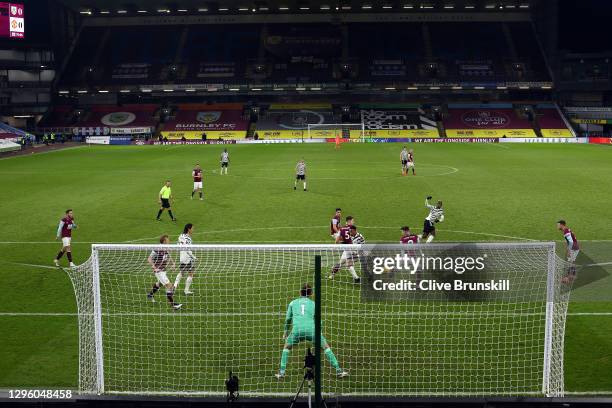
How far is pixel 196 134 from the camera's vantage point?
82.6 metres

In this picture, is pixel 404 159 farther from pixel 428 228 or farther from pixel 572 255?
pixel 572 255

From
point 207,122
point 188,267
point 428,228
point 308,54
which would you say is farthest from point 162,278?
point 308,54

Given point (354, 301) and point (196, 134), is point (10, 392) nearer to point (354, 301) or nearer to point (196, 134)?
point (354, 301)

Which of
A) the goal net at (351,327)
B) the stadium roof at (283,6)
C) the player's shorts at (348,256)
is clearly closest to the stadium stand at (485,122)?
the stadium roof at (283,6)

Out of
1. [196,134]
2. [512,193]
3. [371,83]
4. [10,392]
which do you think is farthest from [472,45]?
[10,392]

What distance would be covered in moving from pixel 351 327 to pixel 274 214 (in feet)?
Result: 45.5

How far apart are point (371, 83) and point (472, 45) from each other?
17.7 m

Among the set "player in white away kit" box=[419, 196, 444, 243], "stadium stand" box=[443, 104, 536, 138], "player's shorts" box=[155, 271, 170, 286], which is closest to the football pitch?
"player's shorts" box=[155, 271, 170, 286]

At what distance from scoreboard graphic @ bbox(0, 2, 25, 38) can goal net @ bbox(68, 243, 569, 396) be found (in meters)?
55.0

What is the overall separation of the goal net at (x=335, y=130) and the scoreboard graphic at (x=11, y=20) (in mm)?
35070

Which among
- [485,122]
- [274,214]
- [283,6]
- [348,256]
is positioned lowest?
[274,214]

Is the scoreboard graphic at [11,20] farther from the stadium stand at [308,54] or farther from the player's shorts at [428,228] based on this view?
the player's shorts at [428,228]

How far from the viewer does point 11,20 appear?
62.0 meters

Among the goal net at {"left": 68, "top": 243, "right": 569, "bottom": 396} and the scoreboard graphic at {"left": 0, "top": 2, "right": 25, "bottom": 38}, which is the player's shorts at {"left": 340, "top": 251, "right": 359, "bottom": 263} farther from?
the scoreboard graphic at {"left": 0, "top": 2, "right": 25, "bottom": 38}
